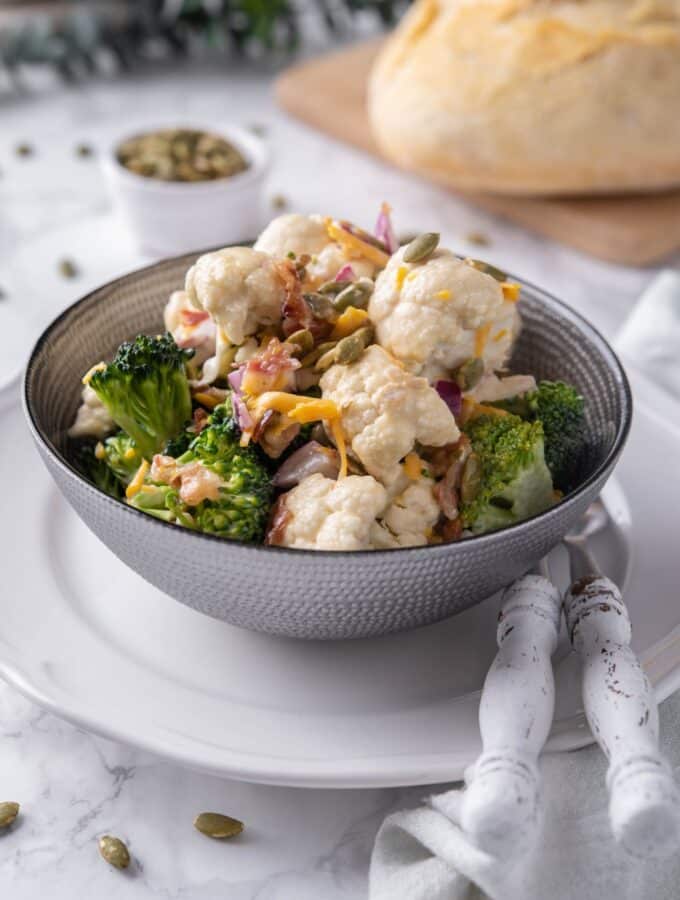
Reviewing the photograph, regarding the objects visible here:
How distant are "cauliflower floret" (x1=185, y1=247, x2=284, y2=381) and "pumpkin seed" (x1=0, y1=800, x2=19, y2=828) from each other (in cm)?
93

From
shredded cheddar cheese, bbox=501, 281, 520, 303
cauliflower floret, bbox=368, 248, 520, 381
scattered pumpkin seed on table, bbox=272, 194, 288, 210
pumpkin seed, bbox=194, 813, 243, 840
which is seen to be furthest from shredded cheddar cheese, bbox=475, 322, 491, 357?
scattered pumpkin seed on table, bbox=272, 194, 288, 210

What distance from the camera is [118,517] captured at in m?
1.86

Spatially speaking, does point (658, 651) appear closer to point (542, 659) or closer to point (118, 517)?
point (542, 659)

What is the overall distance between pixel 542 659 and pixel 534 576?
22 cm

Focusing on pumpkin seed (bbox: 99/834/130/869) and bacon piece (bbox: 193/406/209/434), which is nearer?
pumpkin seed (bbox: 99/834/130/869)

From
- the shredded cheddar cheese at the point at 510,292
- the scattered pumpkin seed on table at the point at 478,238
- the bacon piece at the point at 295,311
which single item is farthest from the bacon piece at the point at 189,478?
the scattered pumpkin seed on table at the point at 478,238

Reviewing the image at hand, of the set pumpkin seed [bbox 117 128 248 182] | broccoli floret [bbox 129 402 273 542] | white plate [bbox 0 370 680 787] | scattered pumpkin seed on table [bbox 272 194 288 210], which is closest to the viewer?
white plate [bbox 0 370 680 787]

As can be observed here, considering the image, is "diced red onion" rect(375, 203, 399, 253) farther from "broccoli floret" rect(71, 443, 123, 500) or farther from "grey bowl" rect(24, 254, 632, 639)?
"broccoli floret" rect(71, 443, 123, 500)

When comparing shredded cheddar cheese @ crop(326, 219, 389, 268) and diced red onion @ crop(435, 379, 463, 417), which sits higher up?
shredded cheddar cheese @ crop(326, 219, 389, 268)

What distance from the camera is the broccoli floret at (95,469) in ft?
7.45

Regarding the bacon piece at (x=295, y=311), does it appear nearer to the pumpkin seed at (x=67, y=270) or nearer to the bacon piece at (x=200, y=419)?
the bacon piece at (x=200, y=419)

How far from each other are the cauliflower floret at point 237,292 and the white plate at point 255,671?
0.57m

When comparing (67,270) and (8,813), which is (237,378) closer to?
(8,813)

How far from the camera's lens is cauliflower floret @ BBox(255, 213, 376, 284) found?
2.29m
